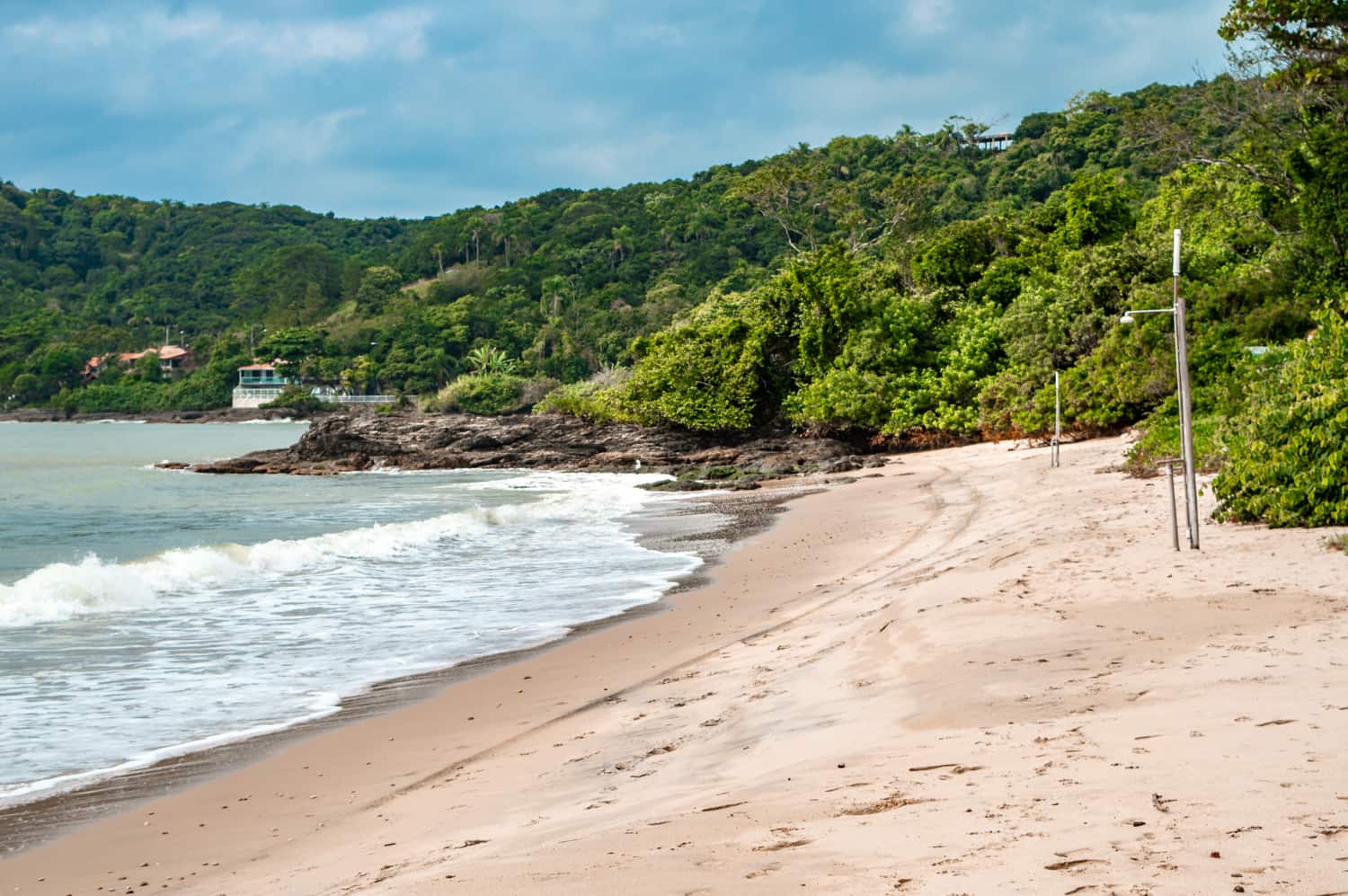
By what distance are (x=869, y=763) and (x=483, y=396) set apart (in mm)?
77954

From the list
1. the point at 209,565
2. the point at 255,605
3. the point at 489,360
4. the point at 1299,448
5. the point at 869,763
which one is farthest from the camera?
the point at 489,360

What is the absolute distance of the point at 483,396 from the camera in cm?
8156

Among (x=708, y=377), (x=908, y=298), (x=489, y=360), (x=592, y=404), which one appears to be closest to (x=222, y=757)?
(x=708, y=377)

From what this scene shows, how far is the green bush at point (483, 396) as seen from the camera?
80938 millimetres

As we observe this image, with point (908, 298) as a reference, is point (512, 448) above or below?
below

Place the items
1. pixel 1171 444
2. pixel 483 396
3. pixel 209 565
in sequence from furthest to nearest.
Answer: pixel 483 396 → pixel 1171 444 → pixel 209 565

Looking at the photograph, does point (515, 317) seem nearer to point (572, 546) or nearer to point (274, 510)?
point (274, 510)

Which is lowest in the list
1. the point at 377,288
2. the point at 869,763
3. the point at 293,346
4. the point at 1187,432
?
the point at 869,763

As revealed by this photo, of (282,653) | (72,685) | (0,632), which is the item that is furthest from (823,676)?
(0,632)

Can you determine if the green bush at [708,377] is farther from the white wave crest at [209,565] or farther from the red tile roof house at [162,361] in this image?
the red tile roof house at [162,361]

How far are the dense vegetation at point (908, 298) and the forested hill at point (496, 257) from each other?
0.43 meters

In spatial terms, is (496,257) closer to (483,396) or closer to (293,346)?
(293,346)

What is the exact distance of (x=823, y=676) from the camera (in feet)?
25.2

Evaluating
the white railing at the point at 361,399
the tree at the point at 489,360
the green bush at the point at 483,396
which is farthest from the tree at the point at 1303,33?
the white railing at the point at 361,399
